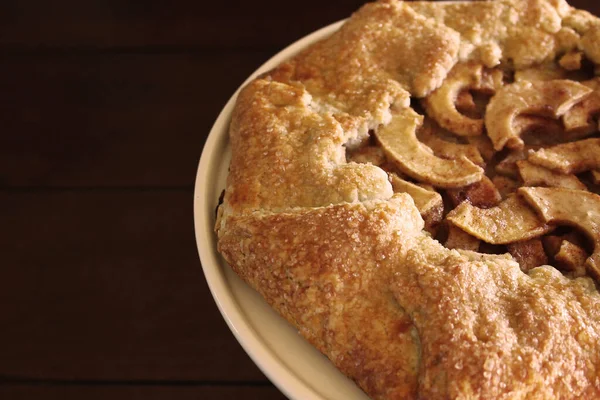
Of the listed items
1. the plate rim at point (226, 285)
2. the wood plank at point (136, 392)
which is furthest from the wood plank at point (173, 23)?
the wood plank at point (136, 392)

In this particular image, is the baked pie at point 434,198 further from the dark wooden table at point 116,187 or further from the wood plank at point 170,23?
the wood plank at point 170,23

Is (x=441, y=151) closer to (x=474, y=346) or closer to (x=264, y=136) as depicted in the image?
(x=264, y=136)

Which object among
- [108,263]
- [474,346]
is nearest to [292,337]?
[474,346]

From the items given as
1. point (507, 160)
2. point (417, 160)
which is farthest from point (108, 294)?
point (507, 160)

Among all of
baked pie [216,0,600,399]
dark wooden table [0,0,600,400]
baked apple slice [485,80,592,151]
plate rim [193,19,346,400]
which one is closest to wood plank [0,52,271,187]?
dark wooden table [0,0,600,400]

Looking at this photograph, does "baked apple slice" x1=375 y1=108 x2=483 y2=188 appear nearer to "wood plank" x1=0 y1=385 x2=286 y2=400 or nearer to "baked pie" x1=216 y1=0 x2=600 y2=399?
"baked pie" x1=216 y1=0 x2=600 y2=399

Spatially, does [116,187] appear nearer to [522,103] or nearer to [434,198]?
[434,198]

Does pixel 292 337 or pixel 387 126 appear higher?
pixel 387 126
